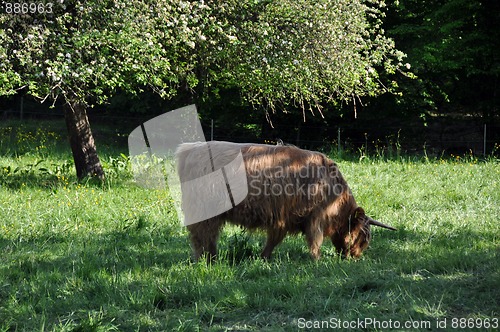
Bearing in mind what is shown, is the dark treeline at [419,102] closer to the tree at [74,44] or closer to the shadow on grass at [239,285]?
the tree at [74,44]

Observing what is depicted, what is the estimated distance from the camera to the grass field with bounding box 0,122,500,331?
5.04 meters

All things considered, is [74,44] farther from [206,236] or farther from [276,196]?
[276,196]

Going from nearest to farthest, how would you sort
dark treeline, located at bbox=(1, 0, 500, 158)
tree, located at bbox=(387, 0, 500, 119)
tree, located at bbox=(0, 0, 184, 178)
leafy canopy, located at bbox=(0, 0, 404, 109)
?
tree, located at bbox=(0, 0, 184, 178) < leafy canopy, located at bbox=(0, 0, 404, 109) < tree, located at bbox=(387, 0, 500, 119) < dark treeline, located at bbox=(1, 0, 500, 158)

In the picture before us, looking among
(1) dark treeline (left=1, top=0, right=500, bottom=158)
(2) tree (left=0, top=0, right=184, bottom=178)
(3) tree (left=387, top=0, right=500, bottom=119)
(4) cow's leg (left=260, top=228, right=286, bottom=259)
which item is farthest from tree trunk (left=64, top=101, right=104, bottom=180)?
(3) tree (left=387, top=0, right=500, bottom=119)

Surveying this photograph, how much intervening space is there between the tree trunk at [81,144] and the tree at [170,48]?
20 mm

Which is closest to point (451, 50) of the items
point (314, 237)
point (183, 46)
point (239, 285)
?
point (183, 46)

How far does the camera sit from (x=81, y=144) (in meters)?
12.5

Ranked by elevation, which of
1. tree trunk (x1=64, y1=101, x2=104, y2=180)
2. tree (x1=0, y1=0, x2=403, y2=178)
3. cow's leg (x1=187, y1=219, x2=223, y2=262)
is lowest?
cow's leg (x1=187, y1=219, x2=223, y2=262)

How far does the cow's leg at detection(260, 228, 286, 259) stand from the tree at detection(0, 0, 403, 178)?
4.14m

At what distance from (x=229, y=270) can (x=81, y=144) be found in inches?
281

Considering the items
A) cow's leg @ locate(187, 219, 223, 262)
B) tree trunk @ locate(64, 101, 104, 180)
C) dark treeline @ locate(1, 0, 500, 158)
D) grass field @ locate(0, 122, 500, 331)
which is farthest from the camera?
dark treeline @ locate(1, 0, 500, 158)

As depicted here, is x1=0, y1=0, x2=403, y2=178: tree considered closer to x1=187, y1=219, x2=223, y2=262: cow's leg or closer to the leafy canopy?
the leafy canopy

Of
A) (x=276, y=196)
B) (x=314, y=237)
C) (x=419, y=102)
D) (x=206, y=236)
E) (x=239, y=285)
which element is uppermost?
(x=419, y=102)

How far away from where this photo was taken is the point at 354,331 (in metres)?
4.62
